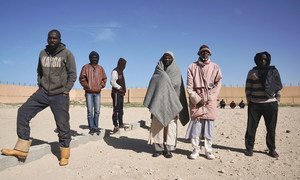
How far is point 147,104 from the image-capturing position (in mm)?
6098

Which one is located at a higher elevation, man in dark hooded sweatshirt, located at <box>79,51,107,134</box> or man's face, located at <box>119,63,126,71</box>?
man's face, located at <box>119,63,126,71</box>

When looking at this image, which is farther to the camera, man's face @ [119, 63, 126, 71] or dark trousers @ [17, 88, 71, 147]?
man's face @ [119, 63, 126, 71]

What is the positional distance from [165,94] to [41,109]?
2225mm

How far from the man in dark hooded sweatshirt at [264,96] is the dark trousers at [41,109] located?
343 cm

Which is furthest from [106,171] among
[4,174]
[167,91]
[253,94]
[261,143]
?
[261,143]

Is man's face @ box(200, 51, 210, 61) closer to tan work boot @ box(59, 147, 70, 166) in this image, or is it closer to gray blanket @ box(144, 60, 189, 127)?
gray blanket @ box(144, 60, 189, 127)

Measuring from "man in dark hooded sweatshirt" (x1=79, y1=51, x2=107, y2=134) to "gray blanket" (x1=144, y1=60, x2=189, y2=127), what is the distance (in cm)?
197

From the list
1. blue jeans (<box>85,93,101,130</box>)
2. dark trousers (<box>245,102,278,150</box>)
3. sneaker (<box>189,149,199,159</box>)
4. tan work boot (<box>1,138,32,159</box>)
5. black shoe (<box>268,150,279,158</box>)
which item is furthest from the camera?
blue jeans (<box>85,93,101,130</box>)

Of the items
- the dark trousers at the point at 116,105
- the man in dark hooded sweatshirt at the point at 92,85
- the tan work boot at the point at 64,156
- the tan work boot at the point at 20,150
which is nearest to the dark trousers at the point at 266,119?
the tan work boot at the point at 64,156

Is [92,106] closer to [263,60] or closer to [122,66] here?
[122,66]

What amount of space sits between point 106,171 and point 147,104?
65.8 inches

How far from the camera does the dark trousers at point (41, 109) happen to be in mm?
4961

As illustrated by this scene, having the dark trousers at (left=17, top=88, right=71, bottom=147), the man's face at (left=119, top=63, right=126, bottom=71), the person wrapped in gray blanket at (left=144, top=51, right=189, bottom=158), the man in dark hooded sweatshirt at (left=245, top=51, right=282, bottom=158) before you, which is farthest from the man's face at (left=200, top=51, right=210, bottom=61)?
the man's face at (left=119, top=63, right=126, bottom=71)

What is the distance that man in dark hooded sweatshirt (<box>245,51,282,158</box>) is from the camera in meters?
5.93
